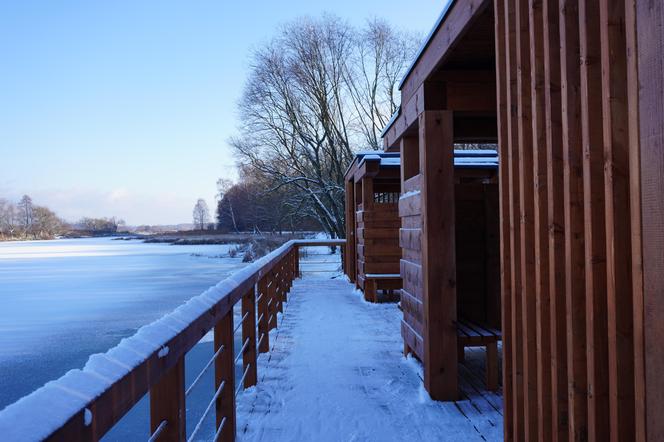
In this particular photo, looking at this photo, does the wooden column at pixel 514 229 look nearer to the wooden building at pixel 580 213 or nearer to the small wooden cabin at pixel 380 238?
the wooden building at pixel 580 213

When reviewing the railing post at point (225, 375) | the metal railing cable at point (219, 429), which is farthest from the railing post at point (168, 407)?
the railing post at point (225, 375)

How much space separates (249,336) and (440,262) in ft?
4.64

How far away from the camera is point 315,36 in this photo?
21703 millimetres

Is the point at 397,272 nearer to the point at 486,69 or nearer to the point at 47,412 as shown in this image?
the point at 486,69

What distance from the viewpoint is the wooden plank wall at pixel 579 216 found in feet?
4.35

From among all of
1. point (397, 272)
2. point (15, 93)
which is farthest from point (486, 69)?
point (15, 93)

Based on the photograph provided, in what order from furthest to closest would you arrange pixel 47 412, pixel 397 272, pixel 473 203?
pixel 397 272, pixel 473 203, pixel 47 412

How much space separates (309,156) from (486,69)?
1774 cm

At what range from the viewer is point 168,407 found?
1539mm

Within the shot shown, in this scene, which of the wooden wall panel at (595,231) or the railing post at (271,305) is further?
the railing post at (271,305)

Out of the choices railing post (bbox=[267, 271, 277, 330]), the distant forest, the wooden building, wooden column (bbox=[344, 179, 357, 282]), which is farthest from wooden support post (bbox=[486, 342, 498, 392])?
the distant forest

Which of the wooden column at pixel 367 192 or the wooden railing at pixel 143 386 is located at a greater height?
the wooden column at pixel 367 192

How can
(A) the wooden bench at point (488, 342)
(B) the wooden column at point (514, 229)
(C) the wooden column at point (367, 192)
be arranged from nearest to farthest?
(B) the wooden column at point (514, 229) → (A) the wooden bench at point (488, 342) → (C) the wooden column at point (367, 192)

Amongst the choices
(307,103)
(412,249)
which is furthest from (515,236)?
(307,103)
